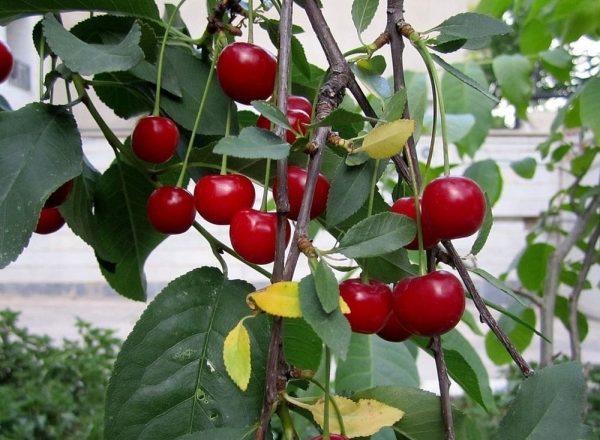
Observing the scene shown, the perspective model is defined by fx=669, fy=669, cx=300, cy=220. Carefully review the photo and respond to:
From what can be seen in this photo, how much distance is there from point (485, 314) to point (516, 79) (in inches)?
36.2

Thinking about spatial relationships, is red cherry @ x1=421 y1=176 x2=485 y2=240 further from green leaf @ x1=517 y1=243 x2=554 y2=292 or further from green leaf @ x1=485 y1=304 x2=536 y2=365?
green leaf @ x1=517 y1=243 x2=554 y2=292

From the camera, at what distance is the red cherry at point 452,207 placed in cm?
29

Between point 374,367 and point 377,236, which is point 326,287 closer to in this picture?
point 377,236

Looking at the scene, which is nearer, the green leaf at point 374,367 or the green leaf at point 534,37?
the green leaf at point 374,367

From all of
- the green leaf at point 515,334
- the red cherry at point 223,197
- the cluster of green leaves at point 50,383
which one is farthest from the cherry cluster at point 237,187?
the cluster of green leaves at point 50,383

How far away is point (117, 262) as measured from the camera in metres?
0.55

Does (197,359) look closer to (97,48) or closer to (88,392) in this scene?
(97,48)

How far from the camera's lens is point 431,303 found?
290mm

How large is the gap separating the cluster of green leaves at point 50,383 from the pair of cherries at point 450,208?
1527 mm

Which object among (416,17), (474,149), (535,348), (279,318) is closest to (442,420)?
(279,318)

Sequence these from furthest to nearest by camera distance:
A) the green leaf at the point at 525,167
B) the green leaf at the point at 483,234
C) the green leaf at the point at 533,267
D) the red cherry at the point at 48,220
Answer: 1. the green leaf at the point at 525,167
2. the green leaf at the point at 533,267
3. the red cherry at the point at 48,220
4. the green leaf at the point at 483,234

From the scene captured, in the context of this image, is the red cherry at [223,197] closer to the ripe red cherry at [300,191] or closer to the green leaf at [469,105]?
the ripe red cherry at [300,191]

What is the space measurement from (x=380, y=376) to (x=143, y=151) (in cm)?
49

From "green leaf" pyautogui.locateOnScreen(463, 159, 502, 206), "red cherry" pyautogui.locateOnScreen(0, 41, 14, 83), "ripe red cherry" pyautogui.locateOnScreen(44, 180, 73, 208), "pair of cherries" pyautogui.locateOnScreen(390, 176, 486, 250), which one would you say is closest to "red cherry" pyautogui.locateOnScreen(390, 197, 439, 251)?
"pair of cherries" pyautogui.locateOnScreen(390, 176, 486, 250)
